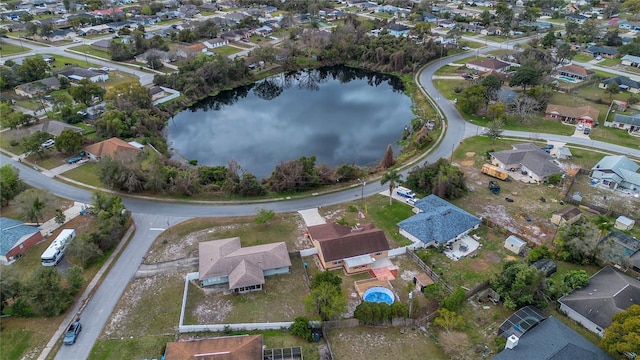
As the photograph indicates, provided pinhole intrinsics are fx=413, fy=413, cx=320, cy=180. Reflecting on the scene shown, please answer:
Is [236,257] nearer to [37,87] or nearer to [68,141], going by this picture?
[68,141]

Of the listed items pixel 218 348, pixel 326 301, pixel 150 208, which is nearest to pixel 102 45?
pixel 150 208

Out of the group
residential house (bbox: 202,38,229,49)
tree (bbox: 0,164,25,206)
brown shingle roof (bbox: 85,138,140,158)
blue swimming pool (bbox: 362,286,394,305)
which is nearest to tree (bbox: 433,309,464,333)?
blue swimming pool (bbox: 362,286,394,305)

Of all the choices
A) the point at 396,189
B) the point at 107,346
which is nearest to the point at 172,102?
the point at 396,189

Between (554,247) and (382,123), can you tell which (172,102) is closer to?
(382,123)

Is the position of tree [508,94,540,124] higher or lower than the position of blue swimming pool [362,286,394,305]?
higher

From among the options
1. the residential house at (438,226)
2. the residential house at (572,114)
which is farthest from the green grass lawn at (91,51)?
the residential house at (572,114)

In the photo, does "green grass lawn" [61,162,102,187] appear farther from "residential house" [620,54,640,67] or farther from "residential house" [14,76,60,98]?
"residential house" [620,54,640,67]
